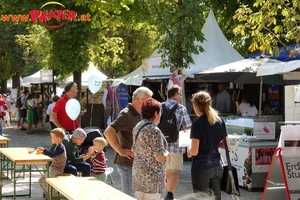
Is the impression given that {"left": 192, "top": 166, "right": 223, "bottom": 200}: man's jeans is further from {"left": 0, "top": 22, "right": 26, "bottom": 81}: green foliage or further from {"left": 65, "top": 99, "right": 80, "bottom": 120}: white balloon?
{"left": 0, "top": 22, "right": 26, "bottom": 81}: green foliage

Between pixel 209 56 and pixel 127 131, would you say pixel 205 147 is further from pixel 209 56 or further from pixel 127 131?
pixel 209 56

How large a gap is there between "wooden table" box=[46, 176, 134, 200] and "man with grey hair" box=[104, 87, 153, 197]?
27 cm

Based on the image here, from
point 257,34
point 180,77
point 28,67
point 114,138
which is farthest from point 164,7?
point 28,67

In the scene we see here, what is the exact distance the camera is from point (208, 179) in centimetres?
686

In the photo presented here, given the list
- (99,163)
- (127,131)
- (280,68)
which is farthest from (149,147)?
(280,68)

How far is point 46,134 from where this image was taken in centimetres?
2558

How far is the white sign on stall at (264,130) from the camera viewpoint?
11.1 m

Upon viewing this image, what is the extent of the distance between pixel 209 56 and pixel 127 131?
1001 cm

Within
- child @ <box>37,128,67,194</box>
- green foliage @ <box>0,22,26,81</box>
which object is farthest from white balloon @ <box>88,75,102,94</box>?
green foliage @ <box>0,22,26,81</box>

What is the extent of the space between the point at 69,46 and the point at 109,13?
6.95ft

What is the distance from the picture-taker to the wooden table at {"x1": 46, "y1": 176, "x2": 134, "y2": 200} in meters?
6.12

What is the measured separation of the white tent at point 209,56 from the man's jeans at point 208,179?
8.66 m

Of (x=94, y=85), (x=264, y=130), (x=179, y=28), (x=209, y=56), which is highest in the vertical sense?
(x=179, y=28)

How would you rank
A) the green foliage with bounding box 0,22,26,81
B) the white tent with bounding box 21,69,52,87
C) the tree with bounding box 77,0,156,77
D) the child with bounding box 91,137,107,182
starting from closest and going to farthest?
the child with bounding box 91,137,107,182 < the tree with bounding box 77,0,156,77 < the white tent with bounding box 21,69,52,87 < the green foliage with bounding box 0,22,26,81
